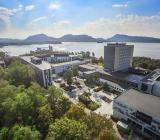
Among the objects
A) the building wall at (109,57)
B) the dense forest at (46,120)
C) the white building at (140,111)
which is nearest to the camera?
the dense forest at (46,120)

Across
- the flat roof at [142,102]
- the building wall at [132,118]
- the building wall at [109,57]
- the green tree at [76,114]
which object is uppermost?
the building wall at [109,57]

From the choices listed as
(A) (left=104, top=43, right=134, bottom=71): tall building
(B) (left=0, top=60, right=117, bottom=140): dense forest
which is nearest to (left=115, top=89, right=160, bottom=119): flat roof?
(B) (left=0, top=60, right=117, bottom=140): dense forest

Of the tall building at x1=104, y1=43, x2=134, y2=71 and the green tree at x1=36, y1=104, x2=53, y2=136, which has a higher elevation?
the tall building at x1=104, y1=43, x2=134, y2=71

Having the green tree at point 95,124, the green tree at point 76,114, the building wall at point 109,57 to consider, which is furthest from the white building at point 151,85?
the green tree at point 76,114

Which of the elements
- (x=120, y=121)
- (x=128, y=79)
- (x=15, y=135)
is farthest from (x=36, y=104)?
(x=128, y=79)

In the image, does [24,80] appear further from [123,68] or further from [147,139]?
[123,68]

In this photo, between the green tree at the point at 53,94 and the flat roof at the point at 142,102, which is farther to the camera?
the green tree at the point at 53,94

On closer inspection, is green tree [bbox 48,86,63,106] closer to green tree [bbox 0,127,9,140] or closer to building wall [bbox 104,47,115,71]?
green tree [bbox 0,127,9,140]

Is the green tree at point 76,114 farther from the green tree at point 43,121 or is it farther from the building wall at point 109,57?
the building wall at point 109,57
